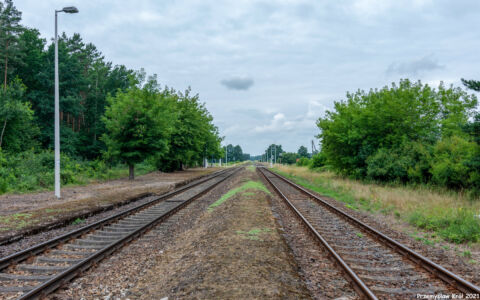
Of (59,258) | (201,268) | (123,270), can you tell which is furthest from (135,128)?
(201,268)

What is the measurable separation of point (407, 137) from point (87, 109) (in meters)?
47.5

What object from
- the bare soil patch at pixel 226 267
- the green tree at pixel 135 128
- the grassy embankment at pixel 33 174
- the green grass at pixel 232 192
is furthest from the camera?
the green tree at pixel 135 128

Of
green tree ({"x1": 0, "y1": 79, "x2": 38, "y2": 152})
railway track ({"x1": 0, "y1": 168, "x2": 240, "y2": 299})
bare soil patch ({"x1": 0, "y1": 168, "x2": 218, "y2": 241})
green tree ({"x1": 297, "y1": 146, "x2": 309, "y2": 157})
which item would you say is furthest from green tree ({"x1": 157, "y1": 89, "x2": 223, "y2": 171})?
green tree ({"x1": 297, "y1": 146, "x2": 309, "y2": 157})

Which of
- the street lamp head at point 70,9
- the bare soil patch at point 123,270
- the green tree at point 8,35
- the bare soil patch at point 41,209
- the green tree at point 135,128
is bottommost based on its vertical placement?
the bare soil patch at point 123,270

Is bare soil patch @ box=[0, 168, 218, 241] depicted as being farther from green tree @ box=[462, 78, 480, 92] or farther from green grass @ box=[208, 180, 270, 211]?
green tree @ box=[462, 78, 480, 92]

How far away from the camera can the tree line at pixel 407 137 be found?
15.8 meters

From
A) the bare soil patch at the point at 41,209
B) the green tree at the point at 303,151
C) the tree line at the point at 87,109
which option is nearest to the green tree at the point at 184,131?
the tree line at the point at 87,109

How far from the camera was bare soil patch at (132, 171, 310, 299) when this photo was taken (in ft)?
15.1

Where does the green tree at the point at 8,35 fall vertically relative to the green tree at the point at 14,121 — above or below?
above

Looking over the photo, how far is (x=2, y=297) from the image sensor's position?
15.7ft

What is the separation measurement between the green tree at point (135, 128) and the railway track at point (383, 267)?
19592mm

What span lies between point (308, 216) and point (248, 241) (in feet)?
16.0

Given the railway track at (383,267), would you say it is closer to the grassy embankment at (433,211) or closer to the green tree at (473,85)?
the grassy embankment at (433,211)

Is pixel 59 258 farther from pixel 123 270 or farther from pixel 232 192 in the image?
pixel 232 192
